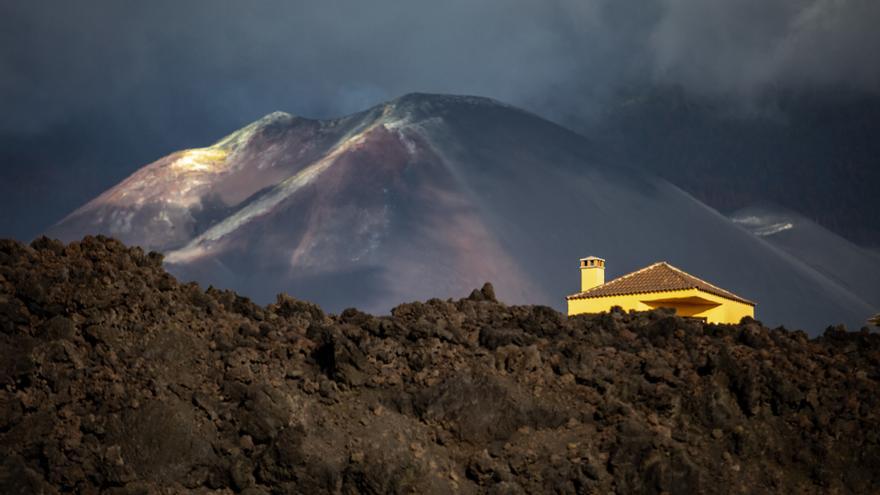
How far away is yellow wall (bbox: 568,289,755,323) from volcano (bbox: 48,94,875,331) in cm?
1639

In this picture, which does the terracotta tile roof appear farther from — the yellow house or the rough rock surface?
the rough rock surface

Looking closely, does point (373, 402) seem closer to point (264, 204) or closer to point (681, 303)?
point (681, 303)

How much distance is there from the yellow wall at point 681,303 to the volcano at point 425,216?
16.4 m

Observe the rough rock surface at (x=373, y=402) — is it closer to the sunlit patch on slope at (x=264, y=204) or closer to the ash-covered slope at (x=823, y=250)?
the sunlit patch on slope at (x=264, y=204)

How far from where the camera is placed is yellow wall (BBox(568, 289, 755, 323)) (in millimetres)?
20500

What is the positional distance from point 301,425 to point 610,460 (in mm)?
2590

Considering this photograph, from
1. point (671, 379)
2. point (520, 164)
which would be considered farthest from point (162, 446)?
point (520, 164)

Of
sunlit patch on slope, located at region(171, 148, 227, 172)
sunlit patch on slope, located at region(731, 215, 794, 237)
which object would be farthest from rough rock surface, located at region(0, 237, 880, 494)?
sunlit patch on slope, located at region(731, 215, 794, 237)

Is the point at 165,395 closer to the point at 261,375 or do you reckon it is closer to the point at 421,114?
the point at 261,375

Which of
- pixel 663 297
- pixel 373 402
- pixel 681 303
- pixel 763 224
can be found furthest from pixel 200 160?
pixel 373 402

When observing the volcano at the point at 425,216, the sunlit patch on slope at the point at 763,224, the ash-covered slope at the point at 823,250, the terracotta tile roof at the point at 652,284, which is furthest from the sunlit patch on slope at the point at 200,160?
the sunlit patch on slope at the point at 763,224

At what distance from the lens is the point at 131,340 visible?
24.9 ft

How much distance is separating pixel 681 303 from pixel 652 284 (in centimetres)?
86

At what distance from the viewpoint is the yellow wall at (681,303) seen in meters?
20.5
